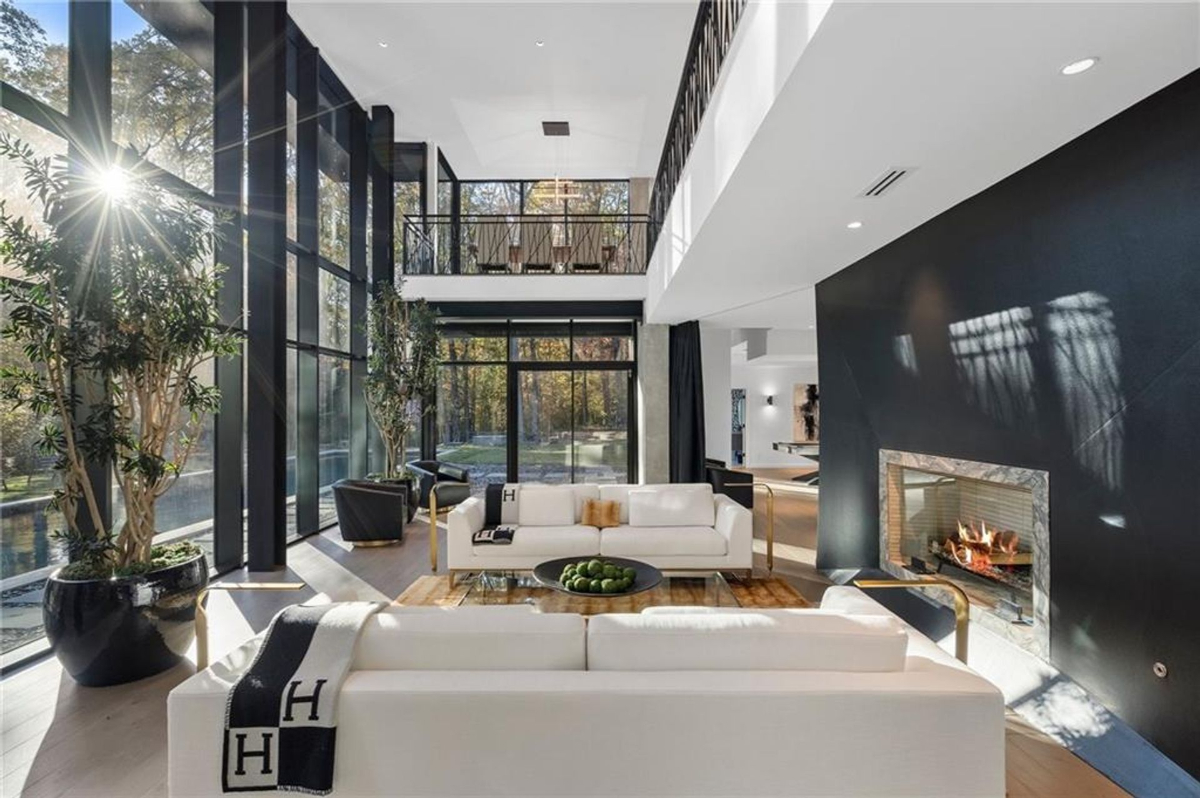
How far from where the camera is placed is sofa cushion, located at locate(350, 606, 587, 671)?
196 cm

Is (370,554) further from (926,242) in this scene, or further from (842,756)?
(926,242)

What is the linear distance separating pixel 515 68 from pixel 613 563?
605 centimetres

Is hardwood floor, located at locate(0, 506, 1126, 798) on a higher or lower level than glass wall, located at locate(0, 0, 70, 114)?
lower

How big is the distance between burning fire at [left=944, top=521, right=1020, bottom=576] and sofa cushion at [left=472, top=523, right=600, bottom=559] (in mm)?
2610

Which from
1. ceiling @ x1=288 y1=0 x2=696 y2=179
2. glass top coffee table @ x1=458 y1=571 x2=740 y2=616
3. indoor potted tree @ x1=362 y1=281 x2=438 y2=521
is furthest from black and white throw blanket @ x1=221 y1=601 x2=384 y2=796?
ceiling @ x1=288 y1=0 x2=696 y2=179

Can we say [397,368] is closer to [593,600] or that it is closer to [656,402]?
[656,402]

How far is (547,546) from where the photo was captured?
4.71m

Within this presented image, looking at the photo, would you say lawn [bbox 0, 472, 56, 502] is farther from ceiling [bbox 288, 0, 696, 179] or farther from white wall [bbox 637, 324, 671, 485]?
white wall [bbox 637, 324, 671, 485]

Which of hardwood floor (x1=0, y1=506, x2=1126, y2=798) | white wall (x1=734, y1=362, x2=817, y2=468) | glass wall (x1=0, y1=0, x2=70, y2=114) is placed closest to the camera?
hardwood floor (x1=0, y1=506, x2=1126, y2=798)

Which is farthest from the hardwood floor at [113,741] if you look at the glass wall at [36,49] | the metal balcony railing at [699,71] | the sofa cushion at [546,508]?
the metal balcony railing at [699,71]

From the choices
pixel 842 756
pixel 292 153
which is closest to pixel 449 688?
pixel 842 756

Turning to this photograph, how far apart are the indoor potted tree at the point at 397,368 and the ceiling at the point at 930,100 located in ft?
16.1

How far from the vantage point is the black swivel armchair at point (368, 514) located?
20.2ft

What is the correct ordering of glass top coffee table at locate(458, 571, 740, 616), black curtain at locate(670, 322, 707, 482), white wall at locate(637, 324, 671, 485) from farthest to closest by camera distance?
white wall at locate(637, 324, 671, 485) < black curtain at locate(670, 322, 707, 482) < glass top coffee table at locate(458, 571, 740, 616)
